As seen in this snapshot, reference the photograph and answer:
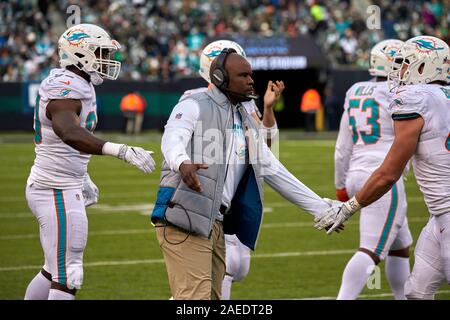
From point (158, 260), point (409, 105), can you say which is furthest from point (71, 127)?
point (158, 260)

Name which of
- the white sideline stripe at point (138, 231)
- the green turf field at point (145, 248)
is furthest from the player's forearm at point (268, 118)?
the white sideline stripe at point (138, 231)

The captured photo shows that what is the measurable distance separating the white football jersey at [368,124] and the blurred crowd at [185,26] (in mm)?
17826

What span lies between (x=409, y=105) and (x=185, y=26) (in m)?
22.6

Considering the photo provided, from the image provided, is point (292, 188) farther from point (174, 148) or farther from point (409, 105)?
point (174, 148)

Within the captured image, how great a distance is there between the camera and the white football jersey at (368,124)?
6.98 m

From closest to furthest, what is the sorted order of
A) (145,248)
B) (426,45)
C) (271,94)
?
(426,45) < (271,94) < (145,248)

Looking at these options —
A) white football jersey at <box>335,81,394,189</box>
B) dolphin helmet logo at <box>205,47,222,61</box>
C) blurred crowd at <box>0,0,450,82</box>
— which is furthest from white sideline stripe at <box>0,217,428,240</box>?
blurred crowd at <box>0,0,450,82</box>

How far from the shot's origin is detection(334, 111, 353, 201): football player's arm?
285 inches

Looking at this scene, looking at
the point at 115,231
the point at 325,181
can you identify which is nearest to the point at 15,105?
the point at 325,181

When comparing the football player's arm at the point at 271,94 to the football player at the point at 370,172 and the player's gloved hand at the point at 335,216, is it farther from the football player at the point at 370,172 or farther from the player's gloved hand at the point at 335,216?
the football player at the point at 370,172

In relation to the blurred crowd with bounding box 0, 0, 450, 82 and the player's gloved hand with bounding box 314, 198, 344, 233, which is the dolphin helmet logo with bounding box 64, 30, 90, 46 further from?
the blurred crowd with bounding box 0, 0, 450, 82

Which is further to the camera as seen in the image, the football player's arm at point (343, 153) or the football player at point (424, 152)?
the football player's arm at point (343, 153)

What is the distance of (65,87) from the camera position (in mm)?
5656
